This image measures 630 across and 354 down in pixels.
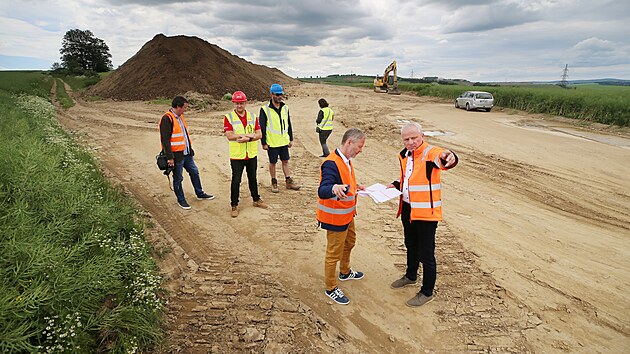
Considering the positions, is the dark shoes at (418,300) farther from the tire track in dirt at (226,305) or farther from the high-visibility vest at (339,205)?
the high-visibility vest at (339,205)

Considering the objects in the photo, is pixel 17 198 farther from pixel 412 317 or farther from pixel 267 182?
pixel 267 182

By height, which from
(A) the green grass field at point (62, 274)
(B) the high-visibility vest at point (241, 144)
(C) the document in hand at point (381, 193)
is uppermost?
(B) the high-visibility vest at point (241, 144)

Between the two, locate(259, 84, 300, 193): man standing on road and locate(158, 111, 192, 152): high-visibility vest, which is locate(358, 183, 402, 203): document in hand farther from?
locate(158, 111, 192, 152): high-visibility vest

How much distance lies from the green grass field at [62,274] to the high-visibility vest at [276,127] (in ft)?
10.3

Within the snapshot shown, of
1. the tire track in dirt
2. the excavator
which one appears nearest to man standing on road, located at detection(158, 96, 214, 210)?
the tire track in dirt

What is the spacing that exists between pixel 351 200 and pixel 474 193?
4889 millimetres

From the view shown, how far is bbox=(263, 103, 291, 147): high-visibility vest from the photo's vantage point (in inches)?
253

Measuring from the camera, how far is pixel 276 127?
6.53 m

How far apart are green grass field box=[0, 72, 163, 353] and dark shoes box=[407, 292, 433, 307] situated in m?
2.61

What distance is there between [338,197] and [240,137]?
2881 millimetres

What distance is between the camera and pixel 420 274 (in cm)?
438

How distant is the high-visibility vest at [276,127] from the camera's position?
643cm

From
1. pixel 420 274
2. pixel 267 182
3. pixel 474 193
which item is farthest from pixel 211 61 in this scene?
pixel 420 274

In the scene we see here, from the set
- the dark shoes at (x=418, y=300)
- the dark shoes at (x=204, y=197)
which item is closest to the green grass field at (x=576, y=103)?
the dark shoes at (x=418, y=300)
